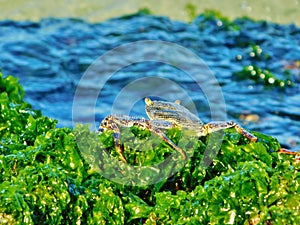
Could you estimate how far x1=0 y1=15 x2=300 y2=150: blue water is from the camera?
673 centimetres

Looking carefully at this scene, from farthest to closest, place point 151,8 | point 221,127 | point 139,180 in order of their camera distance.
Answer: point 151,8
point 221,127
point 139,180

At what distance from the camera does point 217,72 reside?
25.1ft

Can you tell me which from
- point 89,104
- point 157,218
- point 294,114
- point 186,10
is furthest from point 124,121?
point 186,10

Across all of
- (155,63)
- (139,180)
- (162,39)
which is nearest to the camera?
(139,180)

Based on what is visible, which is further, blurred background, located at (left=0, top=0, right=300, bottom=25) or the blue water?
blurred background, located at (left=0, top=0, right=300, bottom=25)

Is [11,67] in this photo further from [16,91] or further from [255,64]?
[255,64]

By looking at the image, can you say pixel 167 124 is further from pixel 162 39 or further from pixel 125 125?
pixel 162 39

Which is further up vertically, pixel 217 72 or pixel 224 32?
pixel 224 32

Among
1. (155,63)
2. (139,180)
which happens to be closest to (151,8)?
(155,63)

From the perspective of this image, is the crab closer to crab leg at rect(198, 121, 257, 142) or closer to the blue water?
crab leg at rect(198, 121, 257, 142)

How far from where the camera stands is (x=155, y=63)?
7863mm

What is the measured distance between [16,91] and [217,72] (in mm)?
3146

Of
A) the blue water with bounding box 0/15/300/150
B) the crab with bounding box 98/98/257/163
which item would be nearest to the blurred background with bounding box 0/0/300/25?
the blue water with bounding box 0/15/300/150

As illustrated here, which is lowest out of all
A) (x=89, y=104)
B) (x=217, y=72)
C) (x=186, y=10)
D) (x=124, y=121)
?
(x=124, y=121)
